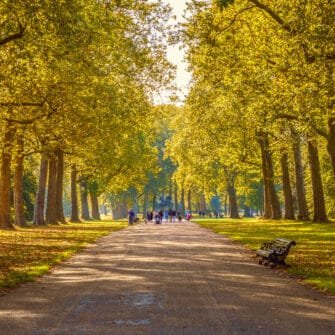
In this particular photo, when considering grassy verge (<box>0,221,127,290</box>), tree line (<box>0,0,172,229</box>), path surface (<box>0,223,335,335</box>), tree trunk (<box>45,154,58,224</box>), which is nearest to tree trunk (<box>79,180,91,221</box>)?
tree trunk (<box>45,154,58,224</box>)

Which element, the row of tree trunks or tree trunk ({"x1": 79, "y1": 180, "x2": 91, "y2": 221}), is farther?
tree trunk ({"x1": 79, "y1": 180, "x2": 91, "y2": 221})

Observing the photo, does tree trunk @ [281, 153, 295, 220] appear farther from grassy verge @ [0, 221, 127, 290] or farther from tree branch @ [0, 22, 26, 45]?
tree branch @ [0, 22, 26, 45]

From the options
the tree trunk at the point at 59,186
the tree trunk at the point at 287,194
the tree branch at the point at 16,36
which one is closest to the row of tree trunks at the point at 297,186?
the tree trunk at the point at 287,194

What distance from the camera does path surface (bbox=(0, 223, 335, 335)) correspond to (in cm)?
769

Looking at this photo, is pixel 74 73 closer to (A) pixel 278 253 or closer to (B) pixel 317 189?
(A) pixel 278 253

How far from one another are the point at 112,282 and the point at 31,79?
13.0 metres

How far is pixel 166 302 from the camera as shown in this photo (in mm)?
9547

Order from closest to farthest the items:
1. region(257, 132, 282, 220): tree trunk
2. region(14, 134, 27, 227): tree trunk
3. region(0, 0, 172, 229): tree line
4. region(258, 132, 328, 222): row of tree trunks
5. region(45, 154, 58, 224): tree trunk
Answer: region(0, 0, 172, 229): tree line, region(258, 132, 328, 222): row of tree trunks, region(14, 134, 27, 227): tree trunk, region(45, 154, 58, 224): tree trunk, region(257, 132, 282, 220): tree trunk

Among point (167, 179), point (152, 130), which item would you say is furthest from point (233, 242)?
point (167, 179)

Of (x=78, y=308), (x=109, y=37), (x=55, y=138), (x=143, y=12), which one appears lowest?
(x=78, y=308)

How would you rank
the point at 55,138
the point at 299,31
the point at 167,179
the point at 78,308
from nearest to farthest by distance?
the point at 78,308 → the point at 299,31 → the point at 55,138 → the point at 167,179

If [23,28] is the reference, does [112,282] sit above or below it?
below

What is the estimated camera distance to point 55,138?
31109 millimetres

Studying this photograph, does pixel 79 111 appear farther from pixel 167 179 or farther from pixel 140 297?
pixel 167 179
